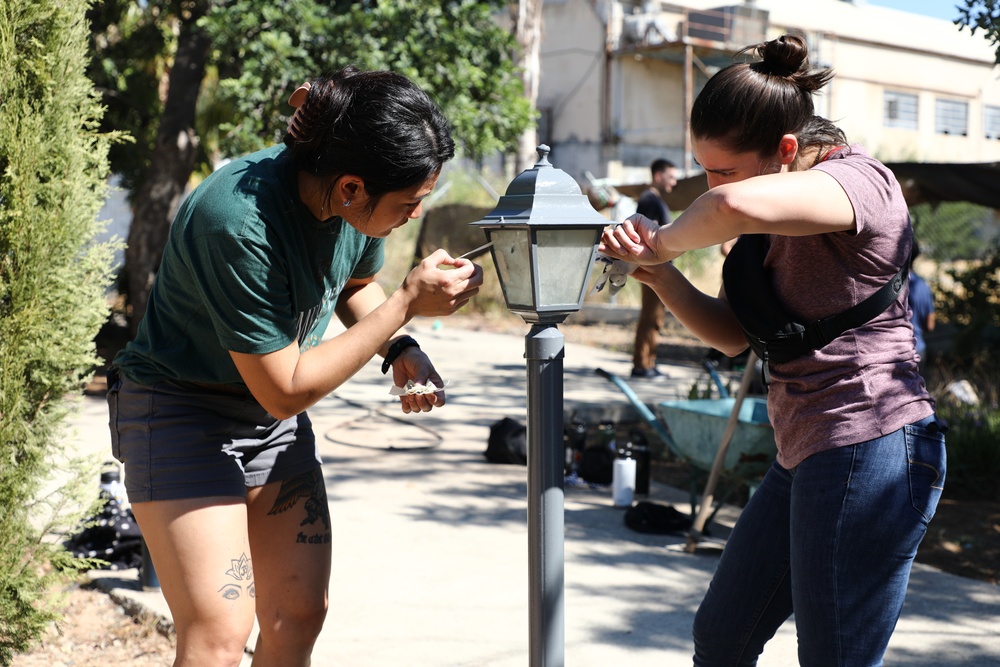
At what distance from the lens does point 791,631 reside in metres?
3.96

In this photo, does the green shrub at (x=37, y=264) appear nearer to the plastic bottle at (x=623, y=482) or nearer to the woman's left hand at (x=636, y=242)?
the woman's left hand at (x=636, y=242)

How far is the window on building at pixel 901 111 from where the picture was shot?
98.5ft

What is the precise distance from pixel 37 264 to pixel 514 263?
69.4 inches

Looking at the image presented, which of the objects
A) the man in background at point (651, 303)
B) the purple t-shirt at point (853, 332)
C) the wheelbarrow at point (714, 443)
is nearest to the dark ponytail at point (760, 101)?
the purple t-shirt at point (853, 332)

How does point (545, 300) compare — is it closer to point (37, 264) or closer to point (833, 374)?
point (833, 374)

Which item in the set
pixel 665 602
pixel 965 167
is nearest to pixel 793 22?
pixel 965 167

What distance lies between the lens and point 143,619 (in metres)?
3.94

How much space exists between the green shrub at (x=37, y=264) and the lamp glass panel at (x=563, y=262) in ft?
5.99

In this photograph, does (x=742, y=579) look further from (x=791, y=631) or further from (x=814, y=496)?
Answer: (x=791, y=631)

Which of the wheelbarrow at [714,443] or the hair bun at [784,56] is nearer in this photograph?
the hair bun at [784,56]

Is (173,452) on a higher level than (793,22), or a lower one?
lower

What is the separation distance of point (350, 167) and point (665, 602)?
2.81 meters

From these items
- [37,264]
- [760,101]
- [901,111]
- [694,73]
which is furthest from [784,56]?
[901,111]

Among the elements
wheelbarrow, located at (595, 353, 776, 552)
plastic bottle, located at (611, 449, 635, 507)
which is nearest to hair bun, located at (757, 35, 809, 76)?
wheelbarrow, located at (595, 353, 776, 552)
